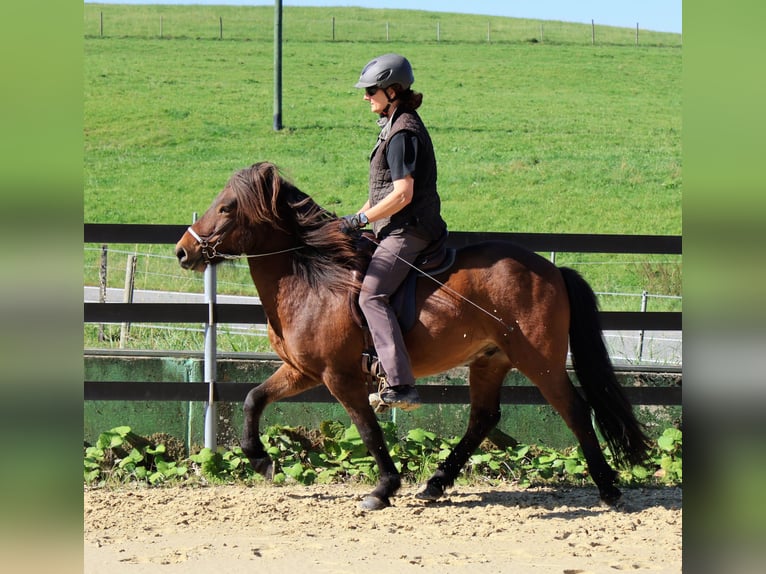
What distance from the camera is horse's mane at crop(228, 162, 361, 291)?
19.1 ft

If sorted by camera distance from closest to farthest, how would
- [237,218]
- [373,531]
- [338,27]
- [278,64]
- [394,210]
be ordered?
1. [373,531]
2. [394,210]
3. [237,218]
4. [278,64]
5. [338,27]

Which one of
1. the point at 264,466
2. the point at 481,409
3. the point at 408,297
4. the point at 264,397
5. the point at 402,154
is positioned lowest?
the point at 264,466

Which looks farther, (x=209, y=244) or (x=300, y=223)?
(x=300, y=223)

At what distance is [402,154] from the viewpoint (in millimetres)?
5547

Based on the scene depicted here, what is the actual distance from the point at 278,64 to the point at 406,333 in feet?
82.9

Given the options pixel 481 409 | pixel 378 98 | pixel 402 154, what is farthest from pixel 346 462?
pixel 378 98

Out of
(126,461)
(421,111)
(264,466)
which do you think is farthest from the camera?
(421,111)

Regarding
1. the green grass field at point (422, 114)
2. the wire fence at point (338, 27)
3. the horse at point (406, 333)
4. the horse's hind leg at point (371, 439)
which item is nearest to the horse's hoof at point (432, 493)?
the horse at point (406, 333)

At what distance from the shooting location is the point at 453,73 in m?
41.7

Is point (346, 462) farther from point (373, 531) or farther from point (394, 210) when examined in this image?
point (394, 210)

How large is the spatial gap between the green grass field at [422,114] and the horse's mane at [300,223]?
1045 centimetres

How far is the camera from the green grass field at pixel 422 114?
24.8 meters

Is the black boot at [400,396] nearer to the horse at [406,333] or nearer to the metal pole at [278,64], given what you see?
the horse at [406,333]

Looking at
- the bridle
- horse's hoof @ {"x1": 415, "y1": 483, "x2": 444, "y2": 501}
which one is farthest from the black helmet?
horse's hoof @ {"x1": 415, "y1": 483, "x2": 444, "y2": 501}
